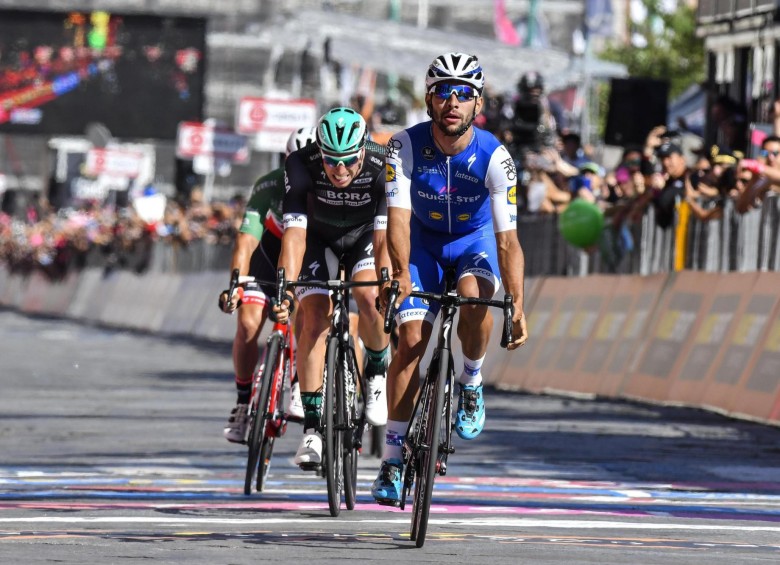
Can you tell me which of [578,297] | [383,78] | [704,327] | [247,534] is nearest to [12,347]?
[578,297]

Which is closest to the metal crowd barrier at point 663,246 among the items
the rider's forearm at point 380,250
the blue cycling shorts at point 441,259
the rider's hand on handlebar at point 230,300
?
the rider's forearm at point 380,250

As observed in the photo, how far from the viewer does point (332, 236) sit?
475 inches

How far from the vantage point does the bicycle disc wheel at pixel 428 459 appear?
922cm

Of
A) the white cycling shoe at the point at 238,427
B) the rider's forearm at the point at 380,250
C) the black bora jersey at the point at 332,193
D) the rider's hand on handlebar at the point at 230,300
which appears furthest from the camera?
the white cycling shoe at the point at 238,427

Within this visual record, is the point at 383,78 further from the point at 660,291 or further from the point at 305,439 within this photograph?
the point at 305,439

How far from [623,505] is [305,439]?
5.44ft

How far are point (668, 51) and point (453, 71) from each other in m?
69.4

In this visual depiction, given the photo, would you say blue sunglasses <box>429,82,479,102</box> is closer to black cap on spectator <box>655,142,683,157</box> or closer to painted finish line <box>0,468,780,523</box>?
painted finish line <box>0,468,780,523</box>

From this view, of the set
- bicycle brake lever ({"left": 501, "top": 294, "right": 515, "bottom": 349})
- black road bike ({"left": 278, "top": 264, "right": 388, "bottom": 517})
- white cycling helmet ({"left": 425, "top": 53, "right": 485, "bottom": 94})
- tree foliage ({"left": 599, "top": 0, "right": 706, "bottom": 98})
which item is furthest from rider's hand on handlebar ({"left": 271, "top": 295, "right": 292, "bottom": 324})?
tree foliage ({"left": 599, "top": 0, "right": 706, "bottom": 98})

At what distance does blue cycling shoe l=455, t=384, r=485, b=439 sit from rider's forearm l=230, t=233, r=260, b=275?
2.74 m

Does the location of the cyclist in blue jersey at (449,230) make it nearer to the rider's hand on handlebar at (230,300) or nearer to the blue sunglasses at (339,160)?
the blue sunglasses at (339,160)

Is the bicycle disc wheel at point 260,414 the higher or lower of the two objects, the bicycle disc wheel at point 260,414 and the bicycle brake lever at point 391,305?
the lower

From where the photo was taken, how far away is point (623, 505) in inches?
446

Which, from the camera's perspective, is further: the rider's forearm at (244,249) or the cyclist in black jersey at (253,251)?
the cyclist in black jersey at (253,251)
